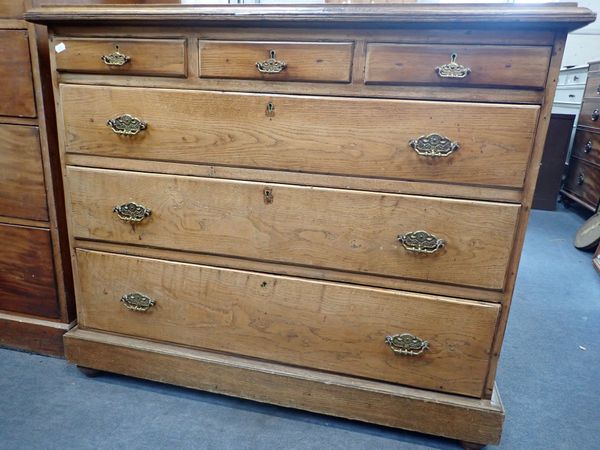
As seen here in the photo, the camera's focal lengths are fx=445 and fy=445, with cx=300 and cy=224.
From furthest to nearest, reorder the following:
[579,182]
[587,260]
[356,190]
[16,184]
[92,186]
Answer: [579,182]
[587,260]
[16,184]
[92,186]
[356,190]

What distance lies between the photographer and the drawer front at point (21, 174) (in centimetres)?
129

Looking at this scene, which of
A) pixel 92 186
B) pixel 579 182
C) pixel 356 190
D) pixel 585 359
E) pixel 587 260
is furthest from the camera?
pixel 579 182

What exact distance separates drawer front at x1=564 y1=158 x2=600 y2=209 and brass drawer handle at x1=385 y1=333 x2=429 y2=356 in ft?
7.66

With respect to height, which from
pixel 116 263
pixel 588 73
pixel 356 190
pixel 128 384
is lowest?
pixel 128 384

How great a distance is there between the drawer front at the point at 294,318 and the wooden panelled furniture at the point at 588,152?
228cm

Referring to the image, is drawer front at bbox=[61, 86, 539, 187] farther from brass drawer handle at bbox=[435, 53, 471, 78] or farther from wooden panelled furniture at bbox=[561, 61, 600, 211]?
wooden panelled furniture at bbox=[561, 61, 600, 211]

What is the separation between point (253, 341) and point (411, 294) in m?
0.44

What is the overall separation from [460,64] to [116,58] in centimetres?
80

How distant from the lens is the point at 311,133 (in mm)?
1027

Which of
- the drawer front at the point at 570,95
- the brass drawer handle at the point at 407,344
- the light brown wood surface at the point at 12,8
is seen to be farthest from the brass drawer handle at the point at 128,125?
the drawer front at the point at 570,95

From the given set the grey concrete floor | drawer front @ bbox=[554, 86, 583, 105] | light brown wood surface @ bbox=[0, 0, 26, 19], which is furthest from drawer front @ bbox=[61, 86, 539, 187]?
drawer front @ bbox=[554, 86, 583, 105]

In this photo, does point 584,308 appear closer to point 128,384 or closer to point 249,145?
point 249,145

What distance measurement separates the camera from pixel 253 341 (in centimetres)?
120

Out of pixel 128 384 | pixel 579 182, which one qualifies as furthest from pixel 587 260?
pixel 128 384
